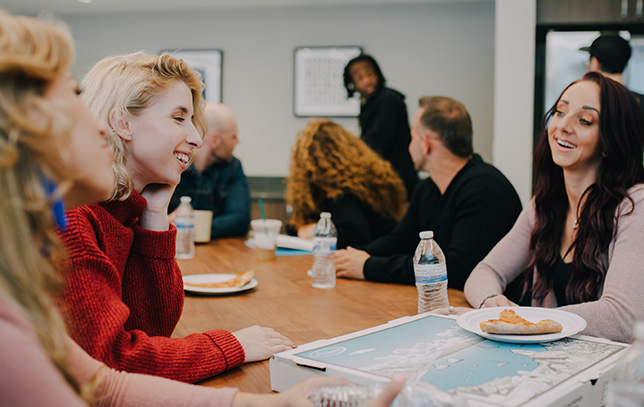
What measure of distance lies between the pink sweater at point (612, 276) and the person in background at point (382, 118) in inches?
86.0

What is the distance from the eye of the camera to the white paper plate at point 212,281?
1674 mm

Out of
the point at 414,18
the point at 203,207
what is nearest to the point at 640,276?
the point at 203,207

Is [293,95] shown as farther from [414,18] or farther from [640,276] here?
[640,276]

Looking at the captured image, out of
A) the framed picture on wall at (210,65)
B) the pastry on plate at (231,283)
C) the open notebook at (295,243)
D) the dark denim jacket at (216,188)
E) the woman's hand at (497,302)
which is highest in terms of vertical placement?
the framed picture on wall at (210,65)

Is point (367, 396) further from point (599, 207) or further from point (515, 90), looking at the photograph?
point (515, 90)

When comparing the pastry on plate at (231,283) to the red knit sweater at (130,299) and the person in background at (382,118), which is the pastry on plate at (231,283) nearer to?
the red knit sweater at (130,299)

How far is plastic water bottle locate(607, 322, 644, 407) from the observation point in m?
0.57

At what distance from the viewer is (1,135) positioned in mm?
559

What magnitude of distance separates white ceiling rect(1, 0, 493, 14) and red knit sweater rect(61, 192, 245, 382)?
4526 mm

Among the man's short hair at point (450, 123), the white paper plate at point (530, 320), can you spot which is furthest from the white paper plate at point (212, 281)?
the man's short hair at point (450, 123)

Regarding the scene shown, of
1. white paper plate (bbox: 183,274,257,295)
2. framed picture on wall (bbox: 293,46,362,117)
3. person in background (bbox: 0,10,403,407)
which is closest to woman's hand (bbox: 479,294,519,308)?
white paper plate (bbox: 183,274,257,295)

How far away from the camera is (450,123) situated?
92.0 inches

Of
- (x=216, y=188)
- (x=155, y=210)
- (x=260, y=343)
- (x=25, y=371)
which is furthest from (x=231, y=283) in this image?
(x=216, y=188)

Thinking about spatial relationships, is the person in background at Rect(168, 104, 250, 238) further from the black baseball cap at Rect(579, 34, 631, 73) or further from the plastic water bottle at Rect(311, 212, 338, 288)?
the black baseball cap at Rect(579, 34, 631, 73)
